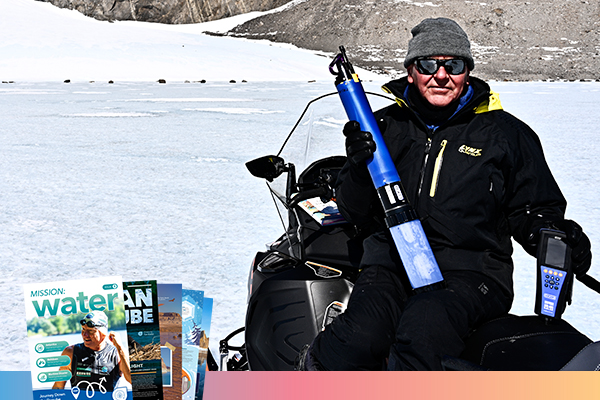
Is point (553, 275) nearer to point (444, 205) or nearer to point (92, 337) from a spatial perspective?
point (444, 205)

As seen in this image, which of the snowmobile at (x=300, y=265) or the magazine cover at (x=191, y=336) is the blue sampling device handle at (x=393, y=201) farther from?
the magazine cover at (x=191, y=336)

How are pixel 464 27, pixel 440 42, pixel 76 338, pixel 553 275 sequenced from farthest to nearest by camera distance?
pixel 464 27
pixel 440 42
pixel 553 275
pixel 76 338

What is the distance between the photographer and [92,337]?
4.18 feet

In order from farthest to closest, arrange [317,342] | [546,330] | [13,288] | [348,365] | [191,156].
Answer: [191,156]
[13,288]
[317,342]
[348,365]
[546,330]

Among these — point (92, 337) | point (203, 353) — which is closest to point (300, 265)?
point (203, 353)

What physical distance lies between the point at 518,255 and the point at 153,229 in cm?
228

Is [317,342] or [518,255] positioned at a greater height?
[317,342]

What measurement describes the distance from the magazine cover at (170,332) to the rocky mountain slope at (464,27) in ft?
156

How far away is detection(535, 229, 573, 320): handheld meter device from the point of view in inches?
55.0

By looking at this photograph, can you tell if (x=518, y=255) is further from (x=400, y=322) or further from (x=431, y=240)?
(x=400, y=322)

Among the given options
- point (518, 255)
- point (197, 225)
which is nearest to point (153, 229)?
point (197, 225)

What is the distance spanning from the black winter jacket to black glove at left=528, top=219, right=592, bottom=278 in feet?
0.13

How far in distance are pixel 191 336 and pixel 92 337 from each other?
0.31 m

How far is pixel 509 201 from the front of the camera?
1659 mm
